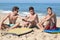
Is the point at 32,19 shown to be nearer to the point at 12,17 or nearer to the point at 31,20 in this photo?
the point at 31,20

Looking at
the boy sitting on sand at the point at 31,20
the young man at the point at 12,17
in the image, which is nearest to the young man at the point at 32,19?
the boy sitting on sand at the point at 31,20

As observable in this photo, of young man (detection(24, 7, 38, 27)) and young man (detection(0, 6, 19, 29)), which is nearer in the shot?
young man (detection(0, 6, 19, 29))

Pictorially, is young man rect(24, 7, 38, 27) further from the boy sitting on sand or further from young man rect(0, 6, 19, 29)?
young man rect(0, 6, 19, 29)

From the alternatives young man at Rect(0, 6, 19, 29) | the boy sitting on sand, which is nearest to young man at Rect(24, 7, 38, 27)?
the boy sitting on sand

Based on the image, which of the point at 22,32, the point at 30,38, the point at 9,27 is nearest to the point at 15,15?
the point at 9,27

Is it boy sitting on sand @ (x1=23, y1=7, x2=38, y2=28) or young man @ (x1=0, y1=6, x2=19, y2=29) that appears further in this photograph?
boy sitting on sand @ (x1=23, y1=7, x2=38, y2=28)

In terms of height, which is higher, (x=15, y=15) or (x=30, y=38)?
(x=15, y=15)

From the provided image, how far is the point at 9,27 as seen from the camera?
7500 millimetres

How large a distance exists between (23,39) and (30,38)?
0.73 feet

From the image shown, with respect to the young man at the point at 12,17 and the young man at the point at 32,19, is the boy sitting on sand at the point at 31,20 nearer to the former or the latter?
the young man at the point at 32,19

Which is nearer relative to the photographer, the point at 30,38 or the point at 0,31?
the point at 30,38

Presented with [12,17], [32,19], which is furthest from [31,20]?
[12,17]

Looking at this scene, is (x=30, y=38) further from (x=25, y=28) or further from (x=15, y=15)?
(x=15, y=15)

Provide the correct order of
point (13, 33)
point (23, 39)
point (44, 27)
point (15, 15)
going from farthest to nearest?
point (15, 15)
point (44, 27)
point (13, 33)
point (23, 39)
